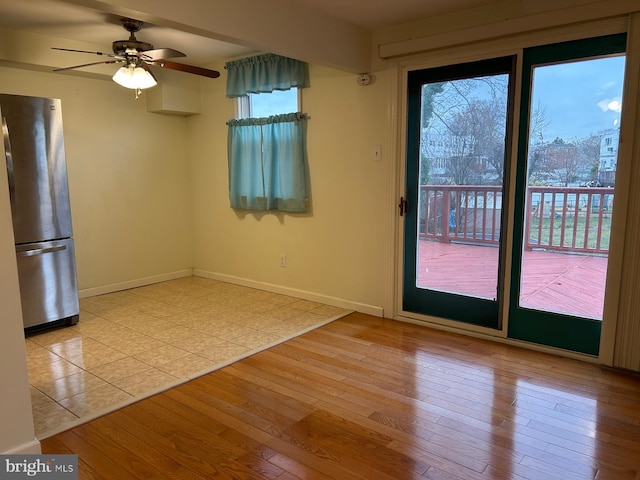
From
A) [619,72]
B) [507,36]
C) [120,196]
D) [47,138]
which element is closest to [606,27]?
[619,72]

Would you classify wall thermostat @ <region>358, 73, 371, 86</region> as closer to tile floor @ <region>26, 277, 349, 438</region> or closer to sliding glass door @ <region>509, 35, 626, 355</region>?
sliding glass door @ <region>509, 35, 626, 355</region>

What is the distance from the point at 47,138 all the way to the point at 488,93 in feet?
10.8

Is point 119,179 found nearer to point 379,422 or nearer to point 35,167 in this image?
point 35,167

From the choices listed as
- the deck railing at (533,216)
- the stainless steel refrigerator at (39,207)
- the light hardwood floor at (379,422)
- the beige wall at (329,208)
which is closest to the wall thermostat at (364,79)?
the beige wall at (329,208)

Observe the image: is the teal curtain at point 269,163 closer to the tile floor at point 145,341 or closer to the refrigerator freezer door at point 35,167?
the tile floor at point 145,341

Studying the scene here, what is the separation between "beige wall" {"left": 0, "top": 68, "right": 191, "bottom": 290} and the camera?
4.36 meters

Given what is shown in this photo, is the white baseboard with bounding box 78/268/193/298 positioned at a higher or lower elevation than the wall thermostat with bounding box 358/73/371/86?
lower

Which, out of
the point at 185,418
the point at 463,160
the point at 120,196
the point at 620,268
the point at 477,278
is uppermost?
the point at 463,160

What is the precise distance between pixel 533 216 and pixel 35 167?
3.64 meters

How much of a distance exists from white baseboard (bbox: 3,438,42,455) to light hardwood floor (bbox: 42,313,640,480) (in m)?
0.12

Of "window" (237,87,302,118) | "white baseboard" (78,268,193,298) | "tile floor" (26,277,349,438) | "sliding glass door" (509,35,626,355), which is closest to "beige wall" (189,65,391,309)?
"window" (237,87,302,118)

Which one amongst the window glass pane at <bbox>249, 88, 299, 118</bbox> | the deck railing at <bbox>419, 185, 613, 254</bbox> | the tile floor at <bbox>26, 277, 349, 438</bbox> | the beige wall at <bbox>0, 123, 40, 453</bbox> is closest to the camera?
the beige wall at <bbox>0, 123, 40, 453</bbox>

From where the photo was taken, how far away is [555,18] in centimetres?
280

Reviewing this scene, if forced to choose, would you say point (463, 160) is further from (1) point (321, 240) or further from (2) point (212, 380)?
(2) point (212, 380)
